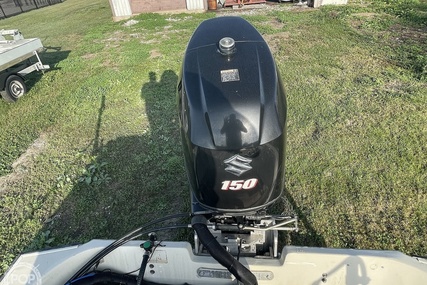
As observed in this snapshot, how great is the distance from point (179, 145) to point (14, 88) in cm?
373

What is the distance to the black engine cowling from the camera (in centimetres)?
156

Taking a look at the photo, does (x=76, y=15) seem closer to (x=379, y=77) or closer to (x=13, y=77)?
(x=13, y=77)

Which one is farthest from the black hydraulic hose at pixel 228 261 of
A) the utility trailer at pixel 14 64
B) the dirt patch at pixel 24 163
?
the utility trailer at pixel 14 64

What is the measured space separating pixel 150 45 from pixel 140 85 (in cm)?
268

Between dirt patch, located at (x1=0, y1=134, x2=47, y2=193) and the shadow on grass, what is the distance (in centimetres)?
74

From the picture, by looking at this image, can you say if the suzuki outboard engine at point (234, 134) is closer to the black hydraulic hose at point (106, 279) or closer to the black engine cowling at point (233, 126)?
the black engine cowling at point (233, 126)

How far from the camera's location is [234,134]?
1546 mm

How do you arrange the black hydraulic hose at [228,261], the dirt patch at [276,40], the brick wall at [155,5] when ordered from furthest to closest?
the brick wall at [155,5] < the dirt patch at [276,40] < the black hydraulic hose at [228,261]

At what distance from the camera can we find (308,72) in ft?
17.3

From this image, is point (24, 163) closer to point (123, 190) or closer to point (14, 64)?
point (123, 190)

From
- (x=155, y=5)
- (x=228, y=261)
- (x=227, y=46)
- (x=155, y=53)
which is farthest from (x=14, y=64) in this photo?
(x=155, y=5)

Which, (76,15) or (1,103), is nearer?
(1,103)

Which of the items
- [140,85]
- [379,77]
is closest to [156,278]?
[140,85]

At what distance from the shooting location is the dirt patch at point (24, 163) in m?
3.49
